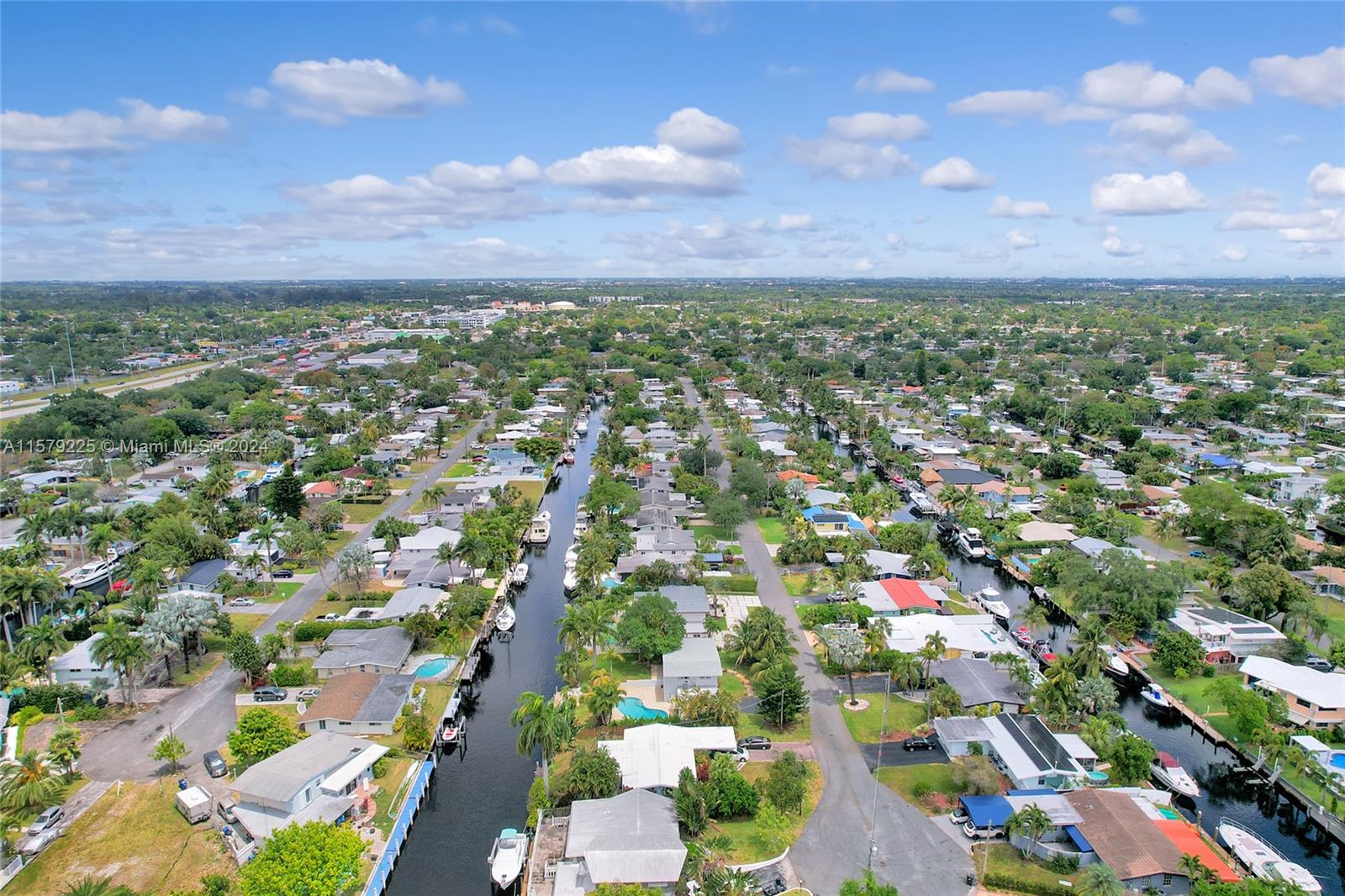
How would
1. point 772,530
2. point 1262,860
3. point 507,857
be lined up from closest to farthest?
point 1262,860
point 507,857
point 772,530

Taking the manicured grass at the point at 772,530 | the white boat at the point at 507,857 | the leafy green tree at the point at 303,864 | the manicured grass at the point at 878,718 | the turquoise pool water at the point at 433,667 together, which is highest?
the leafy green tree at the point at 303,864

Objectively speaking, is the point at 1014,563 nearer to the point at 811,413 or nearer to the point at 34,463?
the point at 811,413

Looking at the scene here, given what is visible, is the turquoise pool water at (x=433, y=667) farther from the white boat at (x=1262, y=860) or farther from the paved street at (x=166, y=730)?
the white boat at (x=1262, y=860)

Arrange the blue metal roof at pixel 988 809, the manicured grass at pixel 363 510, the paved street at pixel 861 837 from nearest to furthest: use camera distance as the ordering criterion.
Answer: the paved street at pixel 861 837 < the blue metal roof at pixel 988 809 < the manicured grass at pixel 363 510

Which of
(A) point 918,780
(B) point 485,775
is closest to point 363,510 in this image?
(B) point 485,775

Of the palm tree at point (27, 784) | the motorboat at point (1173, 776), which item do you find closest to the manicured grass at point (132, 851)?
the palm tree at point (27, 784)

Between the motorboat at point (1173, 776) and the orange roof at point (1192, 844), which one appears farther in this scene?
the motorboat at point (1173, 776)

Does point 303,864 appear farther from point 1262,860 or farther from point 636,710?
point 1262,860
